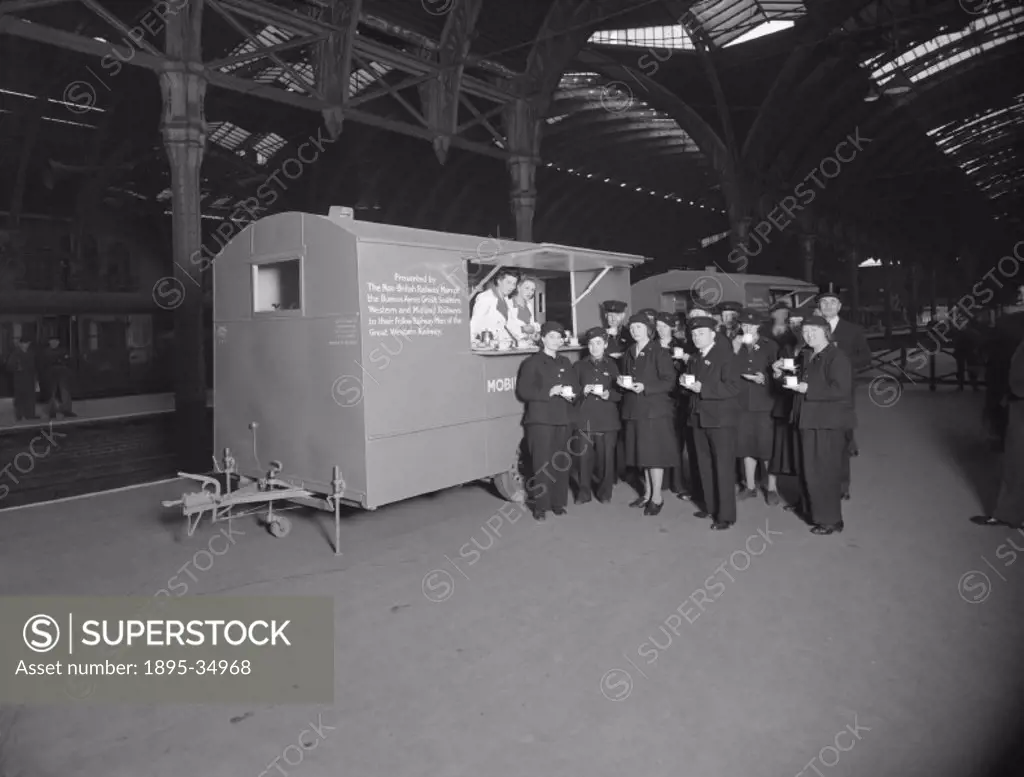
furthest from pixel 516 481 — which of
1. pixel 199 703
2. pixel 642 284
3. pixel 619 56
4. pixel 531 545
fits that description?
pixel 619 56

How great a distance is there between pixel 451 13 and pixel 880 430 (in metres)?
10.8

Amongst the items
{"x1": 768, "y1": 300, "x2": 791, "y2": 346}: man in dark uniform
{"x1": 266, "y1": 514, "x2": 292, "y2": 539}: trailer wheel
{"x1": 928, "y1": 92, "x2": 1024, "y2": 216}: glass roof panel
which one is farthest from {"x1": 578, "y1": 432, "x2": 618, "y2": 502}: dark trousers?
{"x1": 928, "y1": 92, "x2": 1024, "y2": 216}: glass roof panel

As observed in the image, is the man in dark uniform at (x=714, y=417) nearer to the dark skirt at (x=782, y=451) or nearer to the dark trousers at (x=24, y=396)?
the dark skirt at (x=782, y=451)

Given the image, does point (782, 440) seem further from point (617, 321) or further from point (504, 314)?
point (504, 314)

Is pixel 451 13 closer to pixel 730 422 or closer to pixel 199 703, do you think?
pixel 730 422

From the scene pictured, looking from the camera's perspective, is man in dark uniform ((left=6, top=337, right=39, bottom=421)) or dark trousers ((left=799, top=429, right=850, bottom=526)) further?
man in dark uniform ((left=6, top=337, right=39, bottom=421))

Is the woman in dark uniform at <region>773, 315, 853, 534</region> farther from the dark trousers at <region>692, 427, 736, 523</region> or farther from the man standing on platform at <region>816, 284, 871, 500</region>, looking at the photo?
the man standing on platform at <region>816, 284, 871, 500</region>

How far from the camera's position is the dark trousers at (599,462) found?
776 cm

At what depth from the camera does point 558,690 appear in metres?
3.76

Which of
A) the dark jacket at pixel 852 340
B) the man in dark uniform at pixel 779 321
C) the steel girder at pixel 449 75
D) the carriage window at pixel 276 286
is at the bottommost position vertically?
the dark jacket at pixel 852 340

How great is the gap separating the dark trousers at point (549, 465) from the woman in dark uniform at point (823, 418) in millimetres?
2262

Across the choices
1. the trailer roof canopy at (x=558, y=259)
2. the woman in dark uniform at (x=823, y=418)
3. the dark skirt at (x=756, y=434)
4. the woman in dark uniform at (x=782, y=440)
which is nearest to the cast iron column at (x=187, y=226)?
the trailer roof canopy at (x=558, y=259)

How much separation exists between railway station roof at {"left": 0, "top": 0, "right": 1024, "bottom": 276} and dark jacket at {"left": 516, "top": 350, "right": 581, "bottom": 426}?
6.57 m

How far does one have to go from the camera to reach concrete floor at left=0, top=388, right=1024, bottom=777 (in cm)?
321
